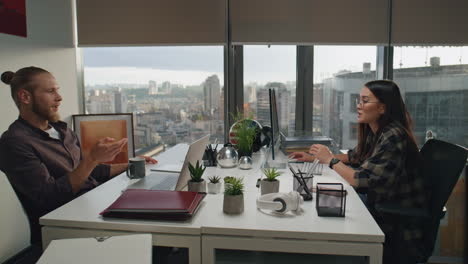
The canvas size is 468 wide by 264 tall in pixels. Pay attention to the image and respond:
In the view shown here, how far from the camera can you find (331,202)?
4.89ft

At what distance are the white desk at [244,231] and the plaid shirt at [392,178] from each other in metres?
0.37

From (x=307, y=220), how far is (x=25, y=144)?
4.29 feet

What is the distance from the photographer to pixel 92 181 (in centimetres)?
212

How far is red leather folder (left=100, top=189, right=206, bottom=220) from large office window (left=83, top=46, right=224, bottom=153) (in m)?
1.74

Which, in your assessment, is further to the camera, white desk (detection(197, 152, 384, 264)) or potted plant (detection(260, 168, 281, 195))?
potted plant (detection(260, 168, 281, 195))

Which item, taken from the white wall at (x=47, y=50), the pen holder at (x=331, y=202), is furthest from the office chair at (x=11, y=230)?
the pen holder at (x=331, y=202)

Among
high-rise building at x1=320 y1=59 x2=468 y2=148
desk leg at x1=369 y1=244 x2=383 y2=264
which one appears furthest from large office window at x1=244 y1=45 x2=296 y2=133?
desk leg at x1=369 y1=244 x2=383 y2=264

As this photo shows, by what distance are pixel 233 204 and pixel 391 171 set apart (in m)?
0.87

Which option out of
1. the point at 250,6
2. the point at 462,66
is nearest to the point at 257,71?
the point at 250,6

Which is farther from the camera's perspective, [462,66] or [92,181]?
[462,66]

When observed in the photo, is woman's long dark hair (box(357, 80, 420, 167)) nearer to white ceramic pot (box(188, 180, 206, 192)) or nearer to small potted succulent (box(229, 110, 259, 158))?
small potted succulent (box(229, 110, 259, 158))

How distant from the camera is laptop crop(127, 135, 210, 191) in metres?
1.74

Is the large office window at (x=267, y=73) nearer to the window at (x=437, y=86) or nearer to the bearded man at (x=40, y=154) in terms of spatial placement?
the window at (x=437, y=86)

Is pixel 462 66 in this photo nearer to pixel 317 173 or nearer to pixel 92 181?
pixel 317 173
